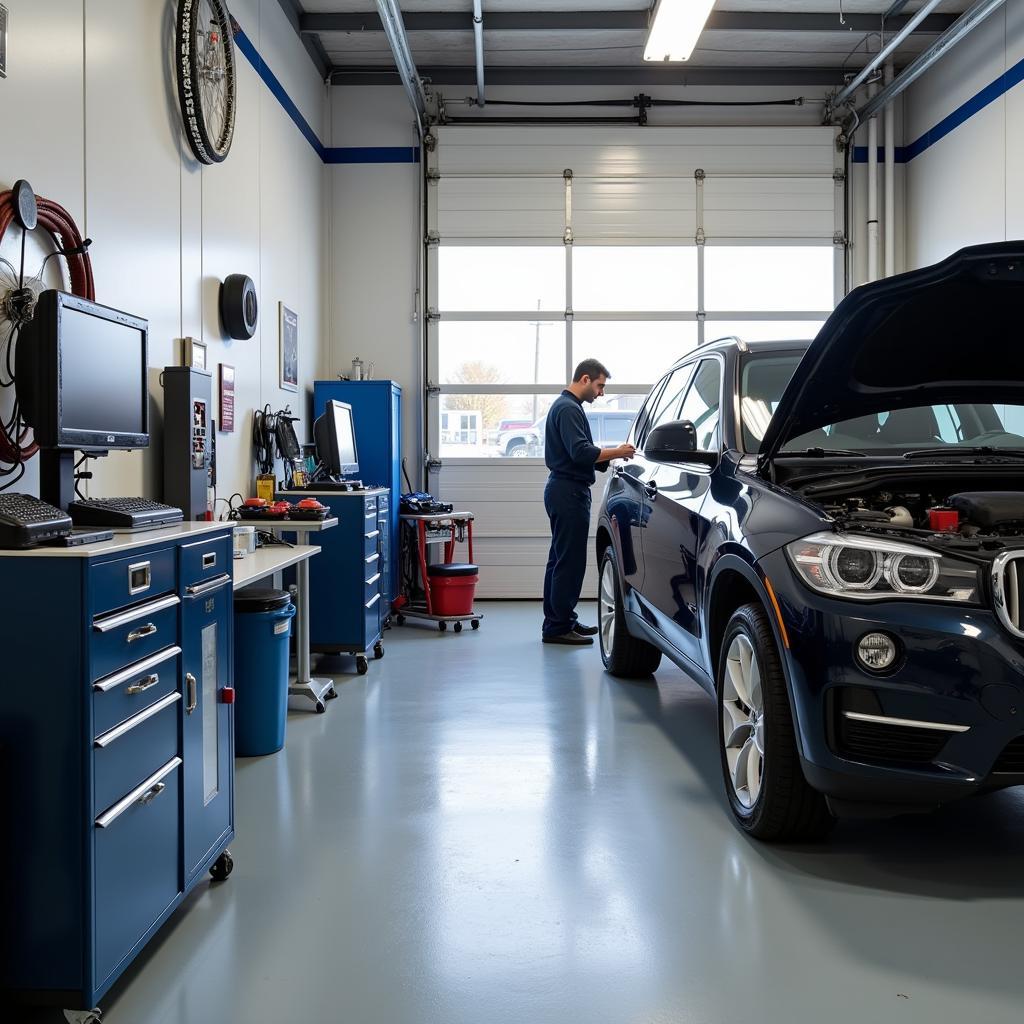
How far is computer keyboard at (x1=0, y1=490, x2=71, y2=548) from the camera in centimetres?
177

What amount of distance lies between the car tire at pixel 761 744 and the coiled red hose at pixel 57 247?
6.97ft

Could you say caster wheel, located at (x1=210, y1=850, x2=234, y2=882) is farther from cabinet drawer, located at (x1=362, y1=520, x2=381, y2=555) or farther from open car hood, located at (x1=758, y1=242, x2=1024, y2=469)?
cabinet drawer, located at (x1=362, y1=520, x2=381, y2=555)

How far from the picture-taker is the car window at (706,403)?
3.51 meters

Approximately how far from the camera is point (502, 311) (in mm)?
8164

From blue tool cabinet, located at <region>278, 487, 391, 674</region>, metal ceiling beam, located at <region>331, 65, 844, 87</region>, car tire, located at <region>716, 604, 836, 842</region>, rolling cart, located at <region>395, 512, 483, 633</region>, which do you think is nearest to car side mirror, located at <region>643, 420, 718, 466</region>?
car tire, located at <region>716, 604, 836, 842</region>

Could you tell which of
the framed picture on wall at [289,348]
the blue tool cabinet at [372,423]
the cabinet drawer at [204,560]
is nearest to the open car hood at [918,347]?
the cabinet drawer at [204,560]

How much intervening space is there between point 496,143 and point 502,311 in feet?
4.60

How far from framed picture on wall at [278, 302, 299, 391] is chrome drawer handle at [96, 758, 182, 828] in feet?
14.6

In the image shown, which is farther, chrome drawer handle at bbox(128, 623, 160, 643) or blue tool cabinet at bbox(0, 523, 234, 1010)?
chrome drawer handle at bbox(128, 623, 160, 643)

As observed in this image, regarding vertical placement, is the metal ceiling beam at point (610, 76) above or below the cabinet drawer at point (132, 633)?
above

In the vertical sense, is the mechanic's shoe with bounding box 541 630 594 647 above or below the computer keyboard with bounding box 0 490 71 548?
below

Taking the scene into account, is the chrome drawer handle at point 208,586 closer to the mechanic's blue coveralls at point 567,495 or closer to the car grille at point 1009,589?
the car grille at point 1009,589

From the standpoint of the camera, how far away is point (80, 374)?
2438 millimetres

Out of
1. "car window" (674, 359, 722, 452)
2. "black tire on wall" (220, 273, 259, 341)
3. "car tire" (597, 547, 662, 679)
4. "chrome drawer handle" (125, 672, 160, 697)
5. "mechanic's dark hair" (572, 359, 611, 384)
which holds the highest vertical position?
"black tire on wall" (220, 273, 259, 341)
